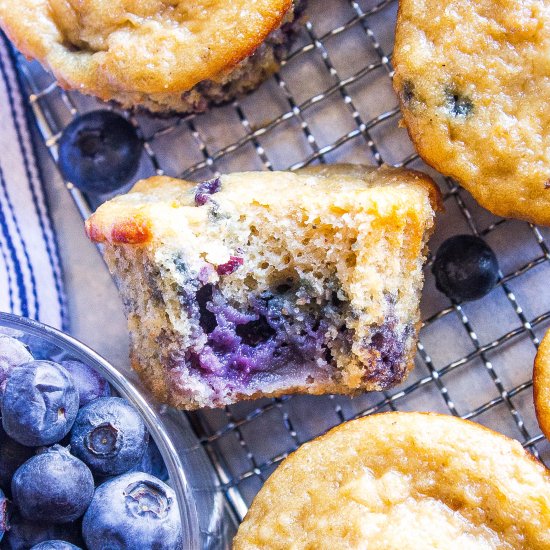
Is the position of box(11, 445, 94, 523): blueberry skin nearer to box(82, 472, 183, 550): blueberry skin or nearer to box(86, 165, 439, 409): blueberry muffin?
box(82, 472, 183, 550): blueberry skin

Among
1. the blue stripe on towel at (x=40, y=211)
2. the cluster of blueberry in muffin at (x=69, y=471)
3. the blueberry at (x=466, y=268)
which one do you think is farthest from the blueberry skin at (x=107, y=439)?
the blueberry at (x=466, y=268)

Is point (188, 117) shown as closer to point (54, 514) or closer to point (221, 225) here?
point (221, 225)

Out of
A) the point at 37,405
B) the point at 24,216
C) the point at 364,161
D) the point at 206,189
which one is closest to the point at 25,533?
the point at 37,405

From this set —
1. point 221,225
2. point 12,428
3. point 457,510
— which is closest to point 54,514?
point 12,428

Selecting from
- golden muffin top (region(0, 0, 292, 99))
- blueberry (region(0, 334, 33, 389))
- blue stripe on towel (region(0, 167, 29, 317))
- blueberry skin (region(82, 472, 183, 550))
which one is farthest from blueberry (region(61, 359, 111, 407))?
golden muffin top (region(0, 0, 292, 99))

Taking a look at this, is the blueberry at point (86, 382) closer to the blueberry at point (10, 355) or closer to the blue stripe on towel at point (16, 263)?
the blueberry at point (10, 355)

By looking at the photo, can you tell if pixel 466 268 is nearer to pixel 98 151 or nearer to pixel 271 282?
pixel 271 282

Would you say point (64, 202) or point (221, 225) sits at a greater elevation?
point (64, 202)
